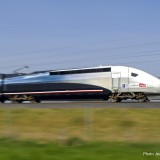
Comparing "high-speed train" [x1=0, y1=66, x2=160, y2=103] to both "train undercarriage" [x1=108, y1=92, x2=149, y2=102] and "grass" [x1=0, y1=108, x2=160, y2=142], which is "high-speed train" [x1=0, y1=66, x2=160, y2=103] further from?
"grass" [x1=0, y1=108, x2=160, y2=142]

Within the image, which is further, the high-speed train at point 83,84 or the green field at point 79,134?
the high-speed train at point 83,84

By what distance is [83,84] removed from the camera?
2012 inches

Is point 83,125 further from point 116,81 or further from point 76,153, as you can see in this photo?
point 116,81

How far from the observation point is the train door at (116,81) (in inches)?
1965

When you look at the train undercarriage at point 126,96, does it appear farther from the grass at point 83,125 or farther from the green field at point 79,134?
the grass at point 83,125

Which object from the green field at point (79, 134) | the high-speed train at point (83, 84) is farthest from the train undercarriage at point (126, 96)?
the green field at point (79, 134)

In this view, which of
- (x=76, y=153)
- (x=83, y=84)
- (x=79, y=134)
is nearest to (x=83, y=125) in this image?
(x=79, y=134)

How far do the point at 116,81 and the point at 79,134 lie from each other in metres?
29.6

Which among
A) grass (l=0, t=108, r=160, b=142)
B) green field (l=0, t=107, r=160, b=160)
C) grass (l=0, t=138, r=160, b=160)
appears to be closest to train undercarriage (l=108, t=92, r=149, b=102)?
green field (l=0, t=107, r=160, b=160)

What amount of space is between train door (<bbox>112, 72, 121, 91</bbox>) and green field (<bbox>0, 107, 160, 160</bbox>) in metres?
21.3

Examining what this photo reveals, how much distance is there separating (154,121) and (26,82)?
3197 cm

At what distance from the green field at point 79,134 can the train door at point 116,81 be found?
21340mm

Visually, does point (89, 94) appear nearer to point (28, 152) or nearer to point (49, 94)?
point (49, 94)

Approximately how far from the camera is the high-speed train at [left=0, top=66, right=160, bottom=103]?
162 ft
